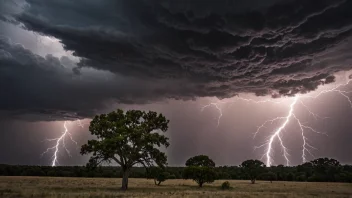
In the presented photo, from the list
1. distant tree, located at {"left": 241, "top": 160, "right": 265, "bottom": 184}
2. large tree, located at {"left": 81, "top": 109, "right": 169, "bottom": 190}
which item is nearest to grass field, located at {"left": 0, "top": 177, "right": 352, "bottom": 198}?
large tree, located at {"left": 81, "top": 109, "right": 169, "bottom": 190}

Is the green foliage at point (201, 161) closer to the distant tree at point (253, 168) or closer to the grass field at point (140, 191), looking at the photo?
the distant tree at point (253, 168)

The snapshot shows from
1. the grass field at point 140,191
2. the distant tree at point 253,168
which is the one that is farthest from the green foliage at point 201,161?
the grass field at point 140,191

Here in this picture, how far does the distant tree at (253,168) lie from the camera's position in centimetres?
7875

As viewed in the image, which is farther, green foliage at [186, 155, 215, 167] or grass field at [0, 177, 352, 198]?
green foliage at [186, 155, 215, 167]

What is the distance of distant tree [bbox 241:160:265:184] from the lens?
78750 mm

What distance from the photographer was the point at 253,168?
79938mm

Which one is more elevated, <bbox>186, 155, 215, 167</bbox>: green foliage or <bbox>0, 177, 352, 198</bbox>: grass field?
<bbox>186, 155, 215, 167</bbox>: green foliage

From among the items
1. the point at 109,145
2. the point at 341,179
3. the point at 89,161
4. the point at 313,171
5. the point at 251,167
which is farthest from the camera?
the point at 313,171

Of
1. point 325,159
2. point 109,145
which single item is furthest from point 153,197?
point 325,159

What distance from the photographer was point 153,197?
30.7 meters

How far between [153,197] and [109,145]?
13.3 meters

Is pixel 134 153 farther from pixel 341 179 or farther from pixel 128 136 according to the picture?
pixel 341 179

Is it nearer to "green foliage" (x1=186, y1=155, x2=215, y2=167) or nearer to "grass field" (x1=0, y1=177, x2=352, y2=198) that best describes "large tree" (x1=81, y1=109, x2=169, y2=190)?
"grass field" (x1=0, y1=177, x2=352, y2=198)

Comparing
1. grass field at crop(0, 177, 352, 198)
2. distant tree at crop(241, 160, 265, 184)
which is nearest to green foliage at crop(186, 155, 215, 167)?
distant tree at crop(241, 160, 265, 184)
